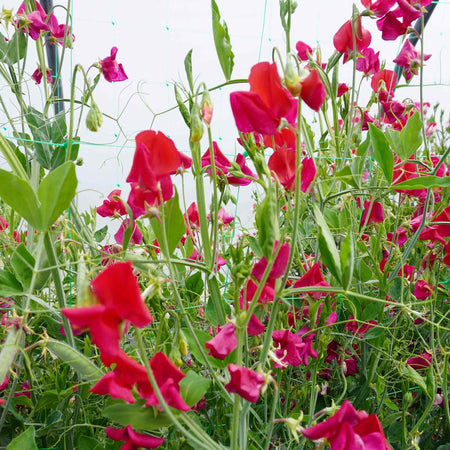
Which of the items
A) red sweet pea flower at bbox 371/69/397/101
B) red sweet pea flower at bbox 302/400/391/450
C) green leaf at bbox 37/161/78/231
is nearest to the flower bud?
green leaf at bbox 37/161/78/231

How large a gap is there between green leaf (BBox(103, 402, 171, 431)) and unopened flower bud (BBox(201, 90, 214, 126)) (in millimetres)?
234

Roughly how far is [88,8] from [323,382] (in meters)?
2.26

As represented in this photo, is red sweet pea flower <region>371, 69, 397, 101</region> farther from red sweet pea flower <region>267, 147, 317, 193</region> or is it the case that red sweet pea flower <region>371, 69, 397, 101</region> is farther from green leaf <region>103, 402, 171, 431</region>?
green leaf <region>103, 402, 171, 431</region>

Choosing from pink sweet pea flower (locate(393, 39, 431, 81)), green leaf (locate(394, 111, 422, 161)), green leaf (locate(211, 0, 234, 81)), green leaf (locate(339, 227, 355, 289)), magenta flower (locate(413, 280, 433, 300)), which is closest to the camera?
green leaf (locate(339, 227, 355, 289))

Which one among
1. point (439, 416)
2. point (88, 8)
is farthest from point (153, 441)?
point (88, 8)

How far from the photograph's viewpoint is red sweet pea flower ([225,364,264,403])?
0.34 meters

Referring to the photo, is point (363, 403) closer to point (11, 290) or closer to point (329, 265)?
point (329, 265)

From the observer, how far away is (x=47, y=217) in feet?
1.38

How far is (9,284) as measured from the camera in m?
0.54

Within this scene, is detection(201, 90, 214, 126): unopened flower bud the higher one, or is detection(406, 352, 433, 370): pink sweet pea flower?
detection(201, 90, 214, 126): unopened flower bud

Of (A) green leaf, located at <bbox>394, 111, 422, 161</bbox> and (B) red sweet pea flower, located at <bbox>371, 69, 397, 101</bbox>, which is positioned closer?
(A) green leaf, located at <bbox>394, 111, 422, 161</bbox>

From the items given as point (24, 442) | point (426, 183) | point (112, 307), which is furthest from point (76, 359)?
point (426, 183)

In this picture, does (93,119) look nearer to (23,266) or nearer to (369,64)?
(23,266)

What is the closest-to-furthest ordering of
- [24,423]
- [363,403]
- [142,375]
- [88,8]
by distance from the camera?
[142,375], [24,423], [363,403], [88,8]
